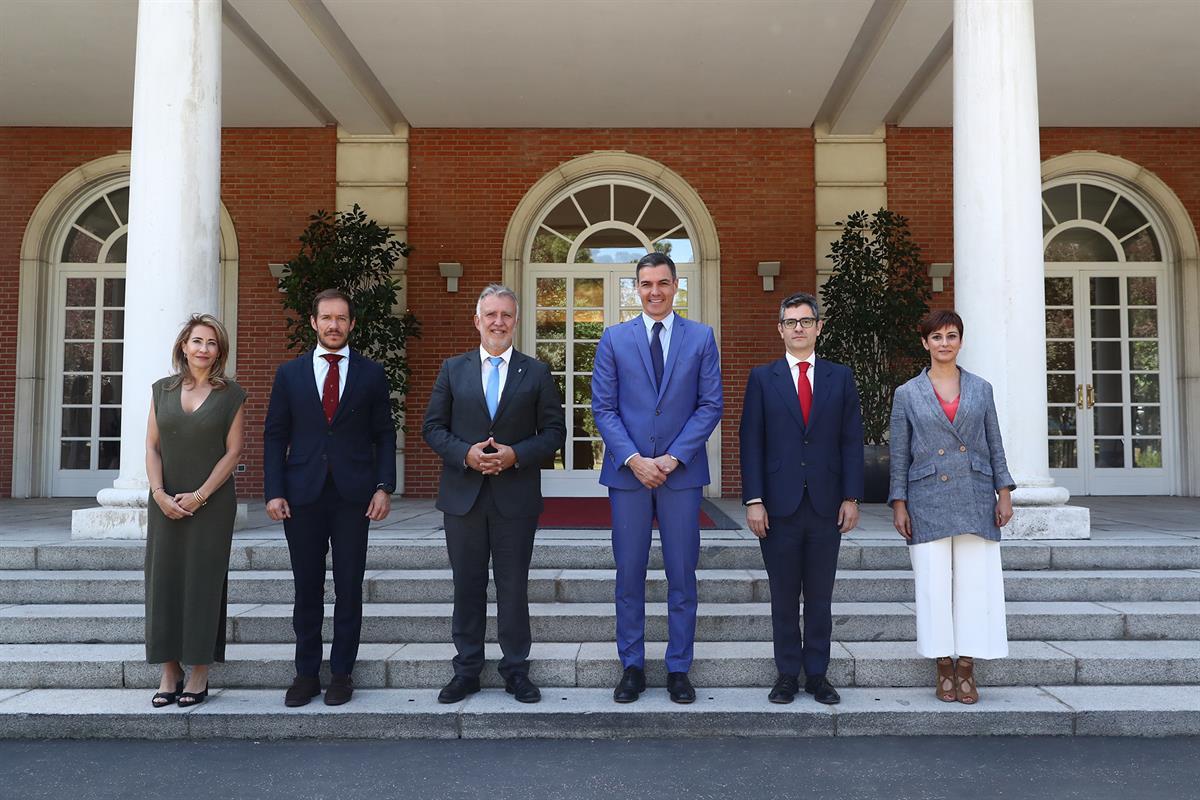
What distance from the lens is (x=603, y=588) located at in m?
4.64

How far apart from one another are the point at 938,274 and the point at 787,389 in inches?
255

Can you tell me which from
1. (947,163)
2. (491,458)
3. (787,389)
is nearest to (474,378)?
(491,458)

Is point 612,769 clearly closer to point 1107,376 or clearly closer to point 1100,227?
point 1107,376

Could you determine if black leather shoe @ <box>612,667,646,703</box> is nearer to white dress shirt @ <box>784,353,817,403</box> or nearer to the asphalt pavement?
the asphalt pavement

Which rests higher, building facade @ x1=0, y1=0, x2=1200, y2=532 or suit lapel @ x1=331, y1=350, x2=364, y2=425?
building facade @ x1=0, y1=0, x2=1200, y2=532

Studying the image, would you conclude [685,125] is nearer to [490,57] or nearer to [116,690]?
[490,57]

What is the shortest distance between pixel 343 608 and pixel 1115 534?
476 centimetres

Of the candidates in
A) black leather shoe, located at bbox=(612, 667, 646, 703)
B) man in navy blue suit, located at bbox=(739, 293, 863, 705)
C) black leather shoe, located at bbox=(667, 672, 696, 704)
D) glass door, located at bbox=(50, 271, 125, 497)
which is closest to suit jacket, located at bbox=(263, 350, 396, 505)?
black leather shoe, located at bbox=(612, 667, 646, 703)

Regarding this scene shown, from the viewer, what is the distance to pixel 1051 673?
3863 mm

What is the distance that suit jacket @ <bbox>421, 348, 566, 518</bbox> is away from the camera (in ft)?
11.8

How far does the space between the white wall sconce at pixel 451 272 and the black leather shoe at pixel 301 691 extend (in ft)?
20.2

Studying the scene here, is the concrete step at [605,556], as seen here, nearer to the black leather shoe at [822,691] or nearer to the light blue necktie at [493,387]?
the black leather shoe at [822,691]

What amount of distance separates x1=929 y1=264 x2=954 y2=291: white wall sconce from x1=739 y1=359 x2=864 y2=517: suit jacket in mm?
6274

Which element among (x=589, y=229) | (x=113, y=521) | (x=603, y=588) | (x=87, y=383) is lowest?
(x=603, y=588)
